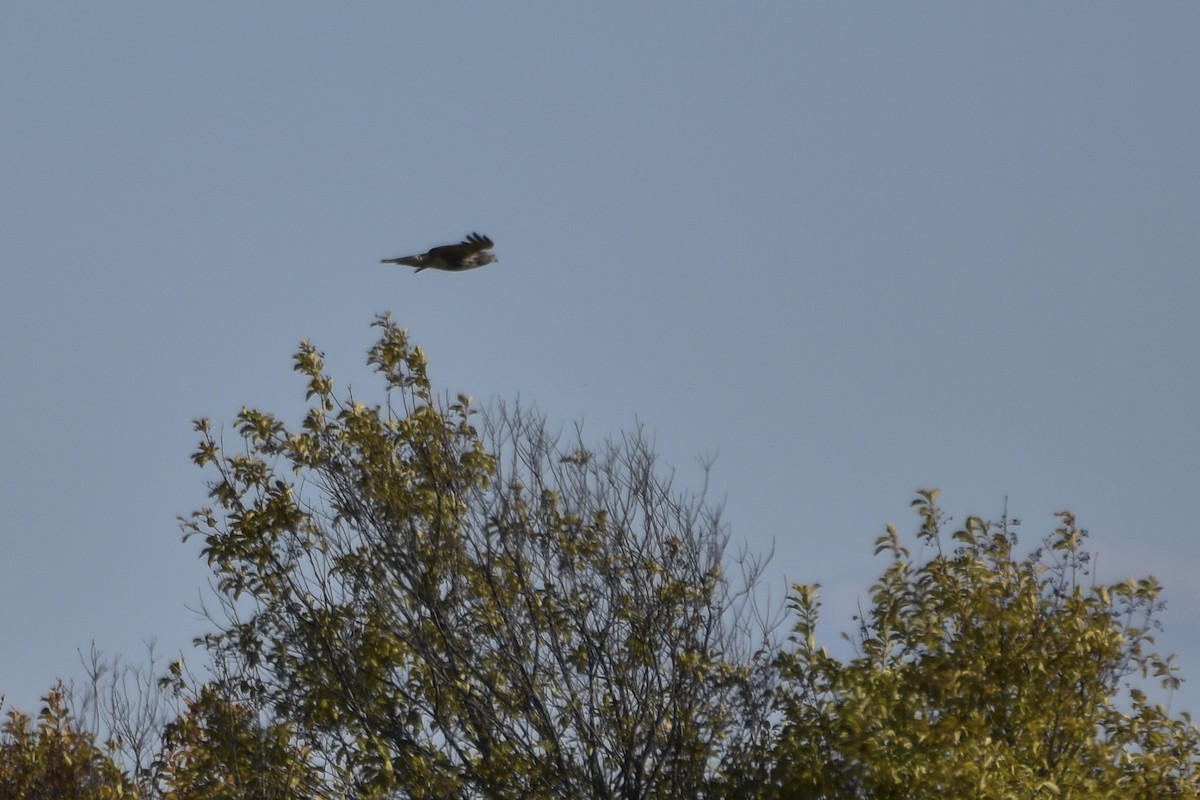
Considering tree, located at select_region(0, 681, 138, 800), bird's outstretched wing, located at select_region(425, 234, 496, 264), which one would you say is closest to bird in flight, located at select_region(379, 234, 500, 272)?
bird's outstretched wing, located at select_region(425, 234, 496, 264)

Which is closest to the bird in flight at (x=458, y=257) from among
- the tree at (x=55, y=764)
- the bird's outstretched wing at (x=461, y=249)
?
the bird's outstretched wing at (x=461, y=249)

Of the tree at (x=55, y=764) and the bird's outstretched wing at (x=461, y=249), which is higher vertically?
the bird's outstretched wing at (x=461, y=249)

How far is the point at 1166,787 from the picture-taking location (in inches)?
482

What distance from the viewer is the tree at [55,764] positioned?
584 inches

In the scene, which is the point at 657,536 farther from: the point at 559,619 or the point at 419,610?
the point at 419,610

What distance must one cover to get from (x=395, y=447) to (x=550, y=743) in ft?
10.4

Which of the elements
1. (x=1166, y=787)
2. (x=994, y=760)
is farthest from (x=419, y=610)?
(x=1166, y=787)

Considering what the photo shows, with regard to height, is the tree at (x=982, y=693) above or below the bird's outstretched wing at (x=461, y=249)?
below

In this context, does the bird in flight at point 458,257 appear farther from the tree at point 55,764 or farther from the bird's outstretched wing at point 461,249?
the tree at point 55,764

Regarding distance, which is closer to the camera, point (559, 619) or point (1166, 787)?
point (1166, 787)

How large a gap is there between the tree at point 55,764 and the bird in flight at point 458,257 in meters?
5.38

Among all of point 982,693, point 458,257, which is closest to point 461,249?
point 458,257

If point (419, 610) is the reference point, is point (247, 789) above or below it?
below

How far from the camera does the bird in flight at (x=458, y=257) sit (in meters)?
13.3
